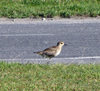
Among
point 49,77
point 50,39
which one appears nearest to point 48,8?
point 50,39

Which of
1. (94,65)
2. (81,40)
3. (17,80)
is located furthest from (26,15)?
(17,80)

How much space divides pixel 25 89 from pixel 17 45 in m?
4.07

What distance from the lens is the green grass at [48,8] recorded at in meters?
14.0

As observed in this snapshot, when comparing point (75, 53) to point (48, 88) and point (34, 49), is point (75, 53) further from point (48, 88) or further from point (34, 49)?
point (48, 88)

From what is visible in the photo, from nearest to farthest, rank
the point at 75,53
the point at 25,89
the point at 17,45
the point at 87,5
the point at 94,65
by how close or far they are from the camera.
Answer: the point at 25,89 < the point at 94,65 < the point at 75,53 < the point at 17,45 < the point at 87,5

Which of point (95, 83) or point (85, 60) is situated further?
point (85, 60)

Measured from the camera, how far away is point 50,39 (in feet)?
37.7

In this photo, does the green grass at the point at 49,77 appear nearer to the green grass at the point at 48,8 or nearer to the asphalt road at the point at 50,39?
the asphalt road at the point at 50,39

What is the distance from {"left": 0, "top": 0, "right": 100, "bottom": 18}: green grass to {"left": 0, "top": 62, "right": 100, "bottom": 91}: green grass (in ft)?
19.6

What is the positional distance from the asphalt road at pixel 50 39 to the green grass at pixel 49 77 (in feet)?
3.71

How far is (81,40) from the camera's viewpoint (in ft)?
37.3

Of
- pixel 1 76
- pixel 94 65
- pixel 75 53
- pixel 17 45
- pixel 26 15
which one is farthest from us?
pixel 26 15

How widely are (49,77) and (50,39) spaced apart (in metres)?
4.22

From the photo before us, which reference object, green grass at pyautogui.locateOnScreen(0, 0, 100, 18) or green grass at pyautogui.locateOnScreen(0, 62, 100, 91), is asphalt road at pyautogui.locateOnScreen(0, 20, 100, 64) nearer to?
green grass at pyautogui.locateOnScreen(0, 0, 100, 18)
